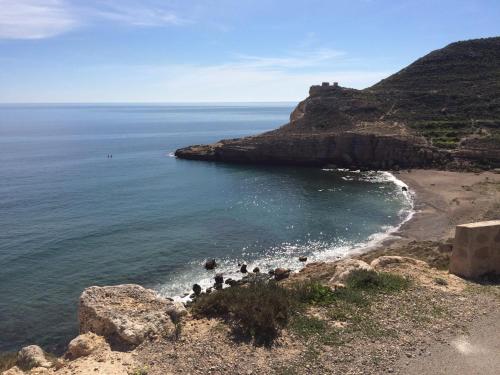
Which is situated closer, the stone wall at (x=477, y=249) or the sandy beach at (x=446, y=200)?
the stone wall at (x=477, y=249)

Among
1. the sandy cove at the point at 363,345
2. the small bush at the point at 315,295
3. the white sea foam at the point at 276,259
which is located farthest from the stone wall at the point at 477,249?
the white sea foam at the point at 276,259

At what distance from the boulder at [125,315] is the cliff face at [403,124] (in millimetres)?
66262

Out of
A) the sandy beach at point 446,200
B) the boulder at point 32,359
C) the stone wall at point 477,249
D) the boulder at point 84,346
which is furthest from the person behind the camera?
the sandy beach at point 446,200

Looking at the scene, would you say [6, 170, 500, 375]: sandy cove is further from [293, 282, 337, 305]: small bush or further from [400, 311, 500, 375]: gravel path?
[293, 282, 337, 305]: small bush

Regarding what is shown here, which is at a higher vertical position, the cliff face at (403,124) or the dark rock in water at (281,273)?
the cliff face at (403,124)

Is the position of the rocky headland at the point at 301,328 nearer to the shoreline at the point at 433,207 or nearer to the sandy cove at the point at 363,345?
the sandy cove at the point at 363,345

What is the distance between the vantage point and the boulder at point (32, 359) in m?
14.6

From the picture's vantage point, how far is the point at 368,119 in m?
88.1

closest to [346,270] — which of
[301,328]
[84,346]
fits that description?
[301,328]

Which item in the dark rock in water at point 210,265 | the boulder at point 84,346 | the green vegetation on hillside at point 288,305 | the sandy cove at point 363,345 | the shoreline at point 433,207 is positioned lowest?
the dark rock in water at point 210,265

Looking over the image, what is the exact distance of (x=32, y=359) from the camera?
50.7 ft

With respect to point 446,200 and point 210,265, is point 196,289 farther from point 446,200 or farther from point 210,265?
point 446,200

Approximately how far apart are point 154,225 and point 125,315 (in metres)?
31.2

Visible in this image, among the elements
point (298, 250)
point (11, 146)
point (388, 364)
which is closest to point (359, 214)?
point (298, 250)
